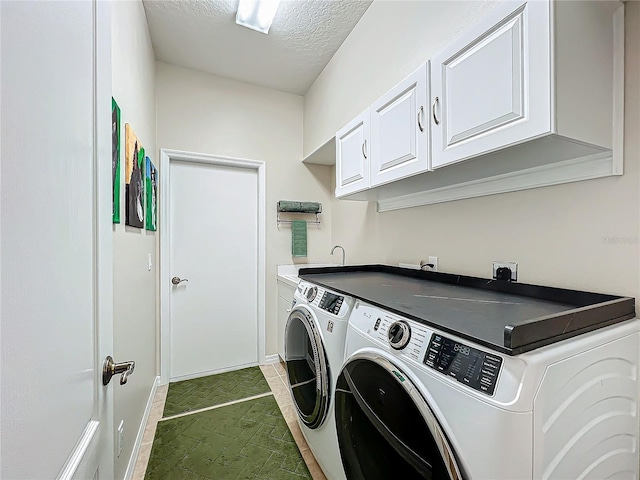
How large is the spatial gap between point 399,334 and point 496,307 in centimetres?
43

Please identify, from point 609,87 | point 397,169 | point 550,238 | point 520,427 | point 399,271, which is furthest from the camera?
point 399,271

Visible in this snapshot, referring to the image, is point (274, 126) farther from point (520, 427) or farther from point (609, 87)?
point (520, 427)

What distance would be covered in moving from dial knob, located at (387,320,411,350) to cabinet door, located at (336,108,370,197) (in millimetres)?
1026

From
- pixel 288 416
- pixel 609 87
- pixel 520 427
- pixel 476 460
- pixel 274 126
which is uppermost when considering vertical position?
pixel 274 126

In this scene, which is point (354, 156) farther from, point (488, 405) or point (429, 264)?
point (488, 405)

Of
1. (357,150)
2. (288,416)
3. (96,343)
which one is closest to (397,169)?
(357,150)

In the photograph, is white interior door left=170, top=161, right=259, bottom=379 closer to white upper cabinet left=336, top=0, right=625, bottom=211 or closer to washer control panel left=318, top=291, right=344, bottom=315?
washer control panel left=318, top=291, right=344, bottom=315

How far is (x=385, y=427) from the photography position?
99 centimetres

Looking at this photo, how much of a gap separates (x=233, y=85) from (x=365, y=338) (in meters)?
2.79

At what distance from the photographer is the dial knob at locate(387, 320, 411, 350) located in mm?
885

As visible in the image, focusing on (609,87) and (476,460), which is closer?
(476,460)

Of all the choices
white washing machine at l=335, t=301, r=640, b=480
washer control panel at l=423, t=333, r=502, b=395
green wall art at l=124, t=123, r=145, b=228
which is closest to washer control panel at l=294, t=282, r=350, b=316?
white washing machine at l=335, t=301, r=640, b=480

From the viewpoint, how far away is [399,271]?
2.00 metres

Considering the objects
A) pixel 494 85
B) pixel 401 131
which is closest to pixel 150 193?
pixel 401 131
